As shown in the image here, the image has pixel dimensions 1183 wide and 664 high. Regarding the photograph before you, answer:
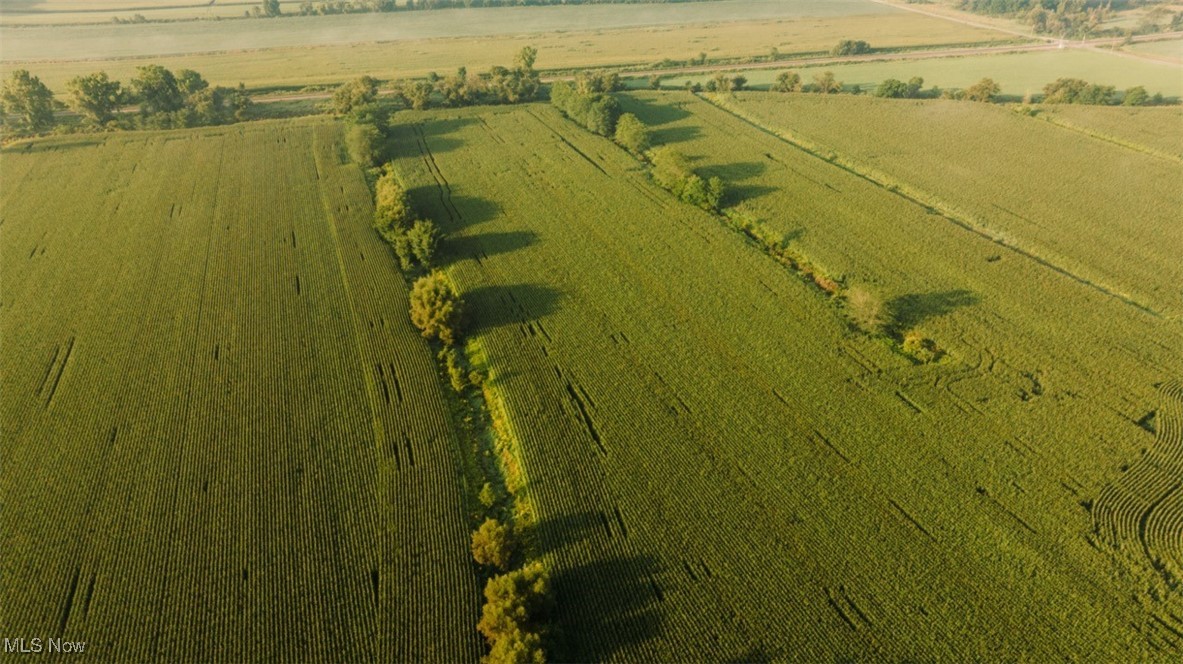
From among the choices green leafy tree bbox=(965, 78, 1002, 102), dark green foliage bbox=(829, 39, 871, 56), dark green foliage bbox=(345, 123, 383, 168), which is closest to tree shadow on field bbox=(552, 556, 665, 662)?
dark green foliage bbox=(345, 123, 383, 168)

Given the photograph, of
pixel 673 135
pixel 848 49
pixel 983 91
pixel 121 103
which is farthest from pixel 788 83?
pixel 121 103

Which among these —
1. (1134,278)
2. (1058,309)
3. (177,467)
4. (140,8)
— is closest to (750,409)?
(1058,309)

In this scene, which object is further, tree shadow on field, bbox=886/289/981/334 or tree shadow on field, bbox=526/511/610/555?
tree shadow on field, bbox=886/289/981/334

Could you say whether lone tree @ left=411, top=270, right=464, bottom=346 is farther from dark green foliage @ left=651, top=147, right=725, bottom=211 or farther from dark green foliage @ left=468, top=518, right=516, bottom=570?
dark green foliage @ left=651, top=147, right=725, bottom=211

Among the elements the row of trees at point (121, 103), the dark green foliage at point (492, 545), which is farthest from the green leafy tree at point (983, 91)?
the row of trees at point (121, 103)

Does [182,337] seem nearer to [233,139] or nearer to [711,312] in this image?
[711,312]

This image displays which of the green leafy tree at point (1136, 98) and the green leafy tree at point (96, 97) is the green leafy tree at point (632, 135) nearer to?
the green leafy tree at point (96, 97)
